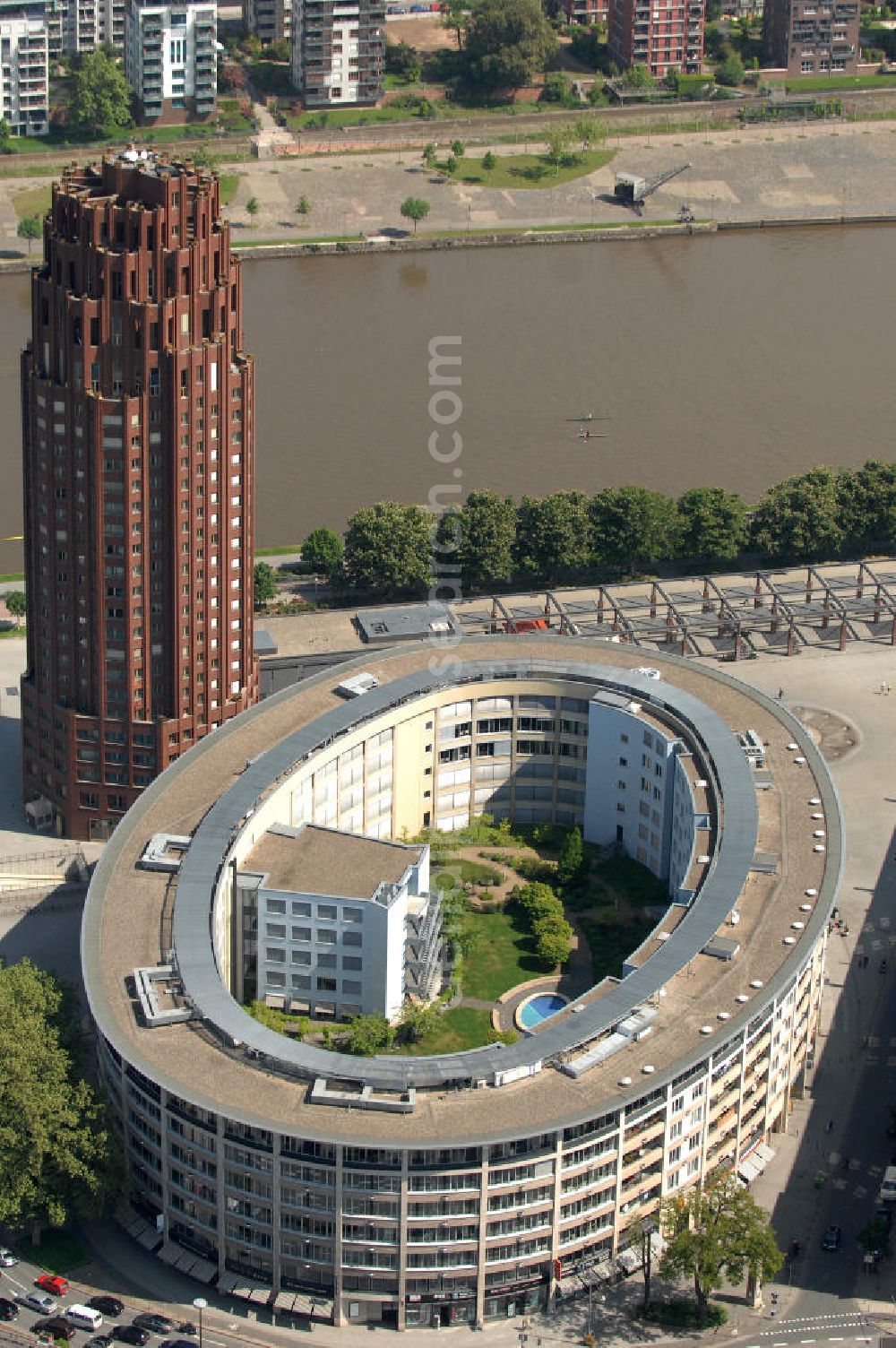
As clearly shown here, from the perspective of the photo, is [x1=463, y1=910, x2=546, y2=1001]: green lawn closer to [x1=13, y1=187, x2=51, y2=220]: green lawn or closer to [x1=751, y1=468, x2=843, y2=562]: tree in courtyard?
[x1=751, y1=468, x2=843, y2=562]: tree in courtyard

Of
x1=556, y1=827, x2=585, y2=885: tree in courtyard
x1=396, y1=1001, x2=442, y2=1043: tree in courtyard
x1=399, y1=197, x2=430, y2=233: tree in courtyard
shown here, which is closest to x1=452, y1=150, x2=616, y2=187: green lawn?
x1=399, y1=197, x2=430, y2=233: tree in courtyard

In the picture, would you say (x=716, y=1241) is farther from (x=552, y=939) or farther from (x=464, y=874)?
(x=464, y=874)

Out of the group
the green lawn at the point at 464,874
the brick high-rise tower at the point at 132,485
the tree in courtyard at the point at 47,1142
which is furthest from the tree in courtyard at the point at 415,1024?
the brick high-rise tower at the point at 132,485

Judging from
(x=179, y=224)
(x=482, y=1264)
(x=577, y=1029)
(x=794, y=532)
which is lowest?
(x=482, y=1264)

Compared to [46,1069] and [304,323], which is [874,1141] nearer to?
[46,1069]

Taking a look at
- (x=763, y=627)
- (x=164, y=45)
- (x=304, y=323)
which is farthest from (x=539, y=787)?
(x=164, y=45)
